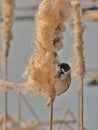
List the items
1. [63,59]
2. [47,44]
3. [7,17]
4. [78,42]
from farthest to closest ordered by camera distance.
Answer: [63,59]
[7,17]
[78,42]
[47,44]

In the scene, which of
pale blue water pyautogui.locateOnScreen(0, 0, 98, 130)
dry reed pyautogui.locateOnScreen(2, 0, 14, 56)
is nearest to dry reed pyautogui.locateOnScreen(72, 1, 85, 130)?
dry reed pyautogui.locateOnScreen(2, 0, 14, 56)

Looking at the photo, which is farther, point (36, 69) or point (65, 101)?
point (65, 101)

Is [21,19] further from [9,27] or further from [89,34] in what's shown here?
[9,27]

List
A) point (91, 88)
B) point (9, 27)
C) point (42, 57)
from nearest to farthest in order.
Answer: point (42, 57), point (9, 27), point (91, 88)

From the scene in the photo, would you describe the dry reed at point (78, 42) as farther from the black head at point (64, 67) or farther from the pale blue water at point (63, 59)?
the pale blue water at point (63, 59)

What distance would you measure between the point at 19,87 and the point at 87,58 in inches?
125

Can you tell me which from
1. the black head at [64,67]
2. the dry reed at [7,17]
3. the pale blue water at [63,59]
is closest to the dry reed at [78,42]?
the black head at [64,67]

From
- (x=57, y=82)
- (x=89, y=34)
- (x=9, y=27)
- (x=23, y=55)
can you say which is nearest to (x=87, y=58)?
(x=89, y=34)

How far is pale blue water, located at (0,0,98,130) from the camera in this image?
14.0 ft

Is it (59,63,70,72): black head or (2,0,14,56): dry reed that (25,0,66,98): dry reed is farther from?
(2,0,14,56): dry reed

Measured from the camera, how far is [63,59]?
4246 mm

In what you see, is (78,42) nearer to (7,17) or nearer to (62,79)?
(62,79)

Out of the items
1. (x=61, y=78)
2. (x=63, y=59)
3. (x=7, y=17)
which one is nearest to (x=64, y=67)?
(x=61, y=78)

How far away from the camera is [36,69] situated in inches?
44.6
